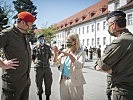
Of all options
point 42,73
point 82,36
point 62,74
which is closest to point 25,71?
point 62,74

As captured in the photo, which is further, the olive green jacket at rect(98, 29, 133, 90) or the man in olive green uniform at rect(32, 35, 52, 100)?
the man in olive green uniform at rect(32, 35, 52, 100)

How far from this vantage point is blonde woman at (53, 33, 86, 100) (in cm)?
555

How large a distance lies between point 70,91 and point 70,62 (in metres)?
0.53

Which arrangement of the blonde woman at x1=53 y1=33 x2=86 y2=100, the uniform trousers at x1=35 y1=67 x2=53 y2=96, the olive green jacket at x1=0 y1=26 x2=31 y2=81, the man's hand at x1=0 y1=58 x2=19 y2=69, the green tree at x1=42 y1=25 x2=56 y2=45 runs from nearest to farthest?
the man's hand at x1=0 y1=58 x2=19 y2=69, the olive green jacket at x1=0 y1=26 x2=31 y2=81, the blonde woman at x1=53 y1=33 x2=86 y2=100, the uniform trousers at x1=35 y1=67 x2=53 y2=96, the green tree at x1=42 y1=25 x2=56 y2=45

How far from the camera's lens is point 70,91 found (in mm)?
5574

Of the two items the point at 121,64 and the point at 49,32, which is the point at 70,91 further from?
the point at 49,32

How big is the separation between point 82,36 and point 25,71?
60.1m

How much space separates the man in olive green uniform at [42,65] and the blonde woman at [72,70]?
268 cm

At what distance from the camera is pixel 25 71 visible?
4.74 metres

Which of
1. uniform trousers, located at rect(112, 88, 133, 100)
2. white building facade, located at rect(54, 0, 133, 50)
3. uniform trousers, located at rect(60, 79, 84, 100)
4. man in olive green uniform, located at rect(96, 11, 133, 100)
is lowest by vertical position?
uniform trousers, located at rect(60, 79, 84, 100)

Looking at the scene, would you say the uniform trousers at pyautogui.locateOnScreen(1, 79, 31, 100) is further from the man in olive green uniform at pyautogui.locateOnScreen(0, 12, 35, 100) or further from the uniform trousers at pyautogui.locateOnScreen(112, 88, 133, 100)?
the uniform trousers at pyautogui.locateOnScreen(112, 88, 133, 100)

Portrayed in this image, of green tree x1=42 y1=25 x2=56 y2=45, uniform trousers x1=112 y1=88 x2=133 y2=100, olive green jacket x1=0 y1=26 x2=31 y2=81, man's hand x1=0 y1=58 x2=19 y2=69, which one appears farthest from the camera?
green tree x1=42 y1=25 x2=56 y2=45

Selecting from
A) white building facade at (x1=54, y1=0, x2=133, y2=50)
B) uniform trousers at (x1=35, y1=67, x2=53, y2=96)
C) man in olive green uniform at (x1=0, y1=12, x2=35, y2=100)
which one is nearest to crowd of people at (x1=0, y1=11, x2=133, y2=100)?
man in olive green uniform at (x1=0, y1=12, x2=35, y2=100)

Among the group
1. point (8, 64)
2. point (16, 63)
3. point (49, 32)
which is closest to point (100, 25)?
point (49, 32)
